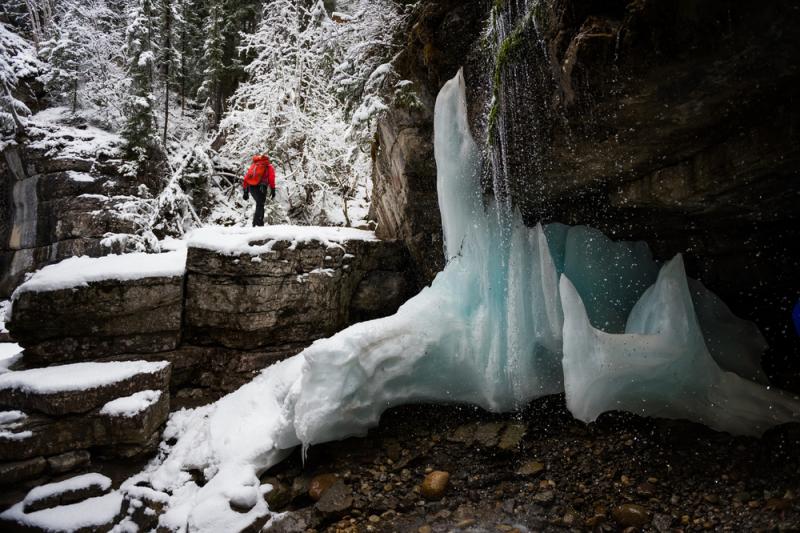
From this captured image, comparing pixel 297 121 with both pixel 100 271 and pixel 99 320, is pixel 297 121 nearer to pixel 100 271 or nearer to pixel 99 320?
pixel 100 271

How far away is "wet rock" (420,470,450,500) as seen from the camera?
396 centimetres

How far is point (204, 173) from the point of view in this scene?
1088 cm

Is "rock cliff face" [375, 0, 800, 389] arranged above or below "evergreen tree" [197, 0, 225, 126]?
below

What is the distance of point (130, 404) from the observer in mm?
5031

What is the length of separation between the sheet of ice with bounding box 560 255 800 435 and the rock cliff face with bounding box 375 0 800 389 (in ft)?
2.99

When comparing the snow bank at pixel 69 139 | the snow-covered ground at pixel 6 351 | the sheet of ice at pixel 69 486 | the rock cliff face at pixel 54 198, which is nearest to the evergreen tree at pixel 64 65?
the snow bank at pixel 69 139

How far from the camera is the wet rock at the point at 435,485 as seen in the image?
3.96 metres

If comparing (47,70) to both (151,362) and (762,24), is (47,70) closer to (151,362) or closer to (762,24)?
(151,362)

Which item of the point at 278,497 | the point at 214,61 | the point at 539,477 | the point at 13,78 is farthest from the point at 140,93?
the point at 539,477

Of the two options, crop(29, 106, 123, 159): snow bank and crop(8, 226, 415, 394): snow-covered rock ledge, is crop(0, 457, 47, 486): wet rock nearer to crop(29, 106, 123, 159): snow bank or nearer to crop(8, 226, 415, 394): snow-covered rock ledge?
crop(8, 226, 415, 394): snow-covered rock ledge

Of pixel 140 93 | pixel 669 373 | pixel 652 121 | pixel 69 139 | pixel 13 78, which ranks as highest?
pixel 13 78

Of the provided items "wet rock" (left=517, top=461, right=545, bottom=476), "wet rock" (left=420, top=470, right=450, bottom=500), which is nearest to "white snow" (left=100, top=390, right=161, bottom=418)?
"wet rock" (left=420, top=470, right=450, bottom=500)

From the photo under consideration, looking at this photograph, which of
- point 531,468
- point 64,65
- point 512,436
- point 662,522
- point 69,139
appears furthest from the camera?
point 64,65

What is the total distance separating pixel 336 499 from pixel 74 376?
3833 millimetres
